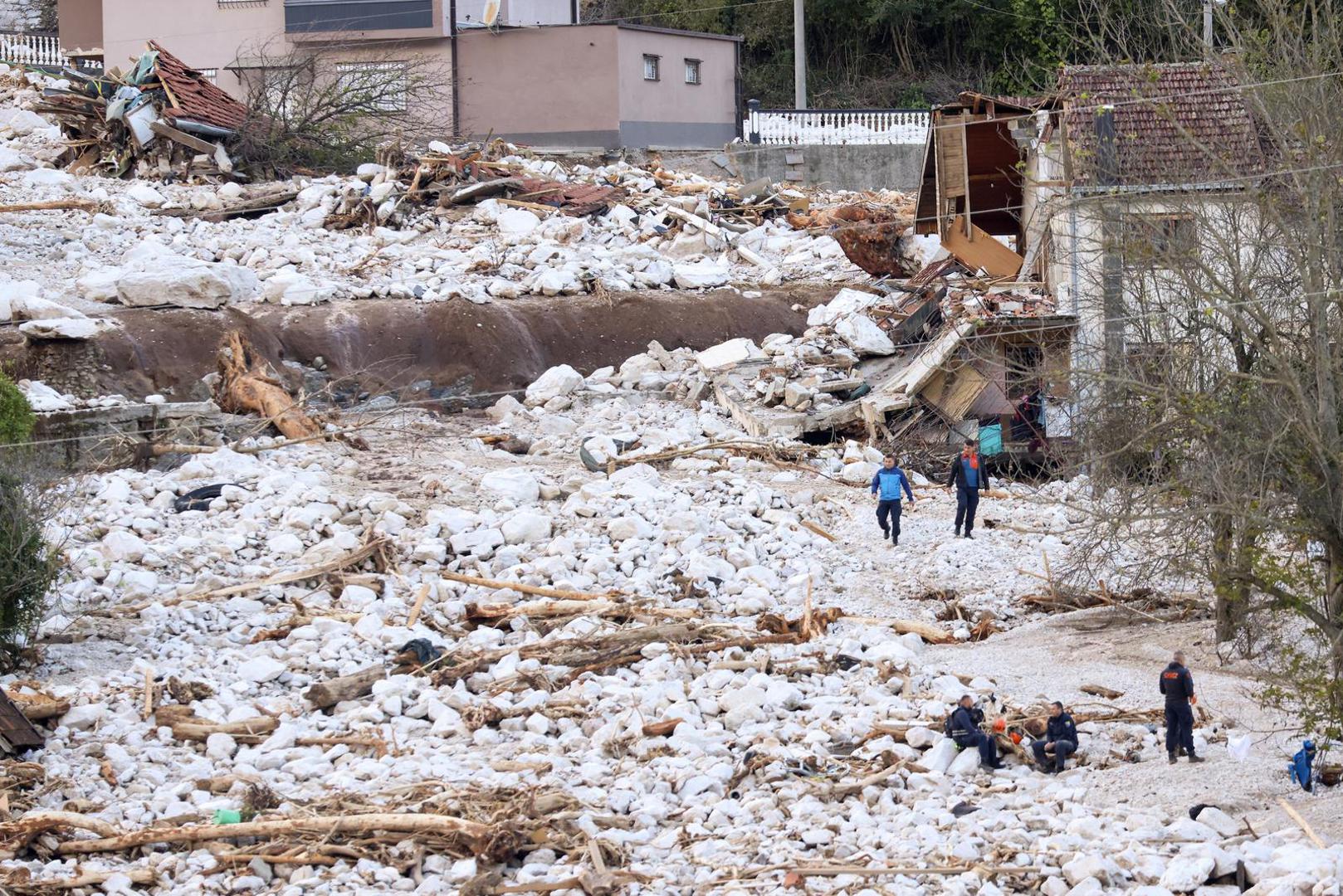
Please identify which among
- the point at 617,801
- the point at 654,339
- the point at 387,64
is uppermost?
the point at 387,64

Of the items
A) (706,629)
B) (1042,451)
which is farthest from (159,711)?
(1042,451)

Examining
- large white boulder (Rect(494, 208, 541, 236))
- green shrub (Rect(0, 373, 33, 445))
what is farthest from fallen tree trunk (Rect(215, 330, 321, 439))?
large white boulder (Rect(494, 208, 541, 236))

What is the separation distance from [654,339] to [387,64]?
11.4m

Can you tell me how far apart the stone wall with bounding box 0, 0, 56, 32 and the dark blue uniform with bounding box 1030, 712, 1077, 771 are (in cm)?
3555

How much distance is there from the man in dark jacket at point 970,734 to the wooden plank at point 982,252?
12776 millimetres

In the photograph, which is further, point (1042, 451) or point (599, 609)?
point (1042, 451)

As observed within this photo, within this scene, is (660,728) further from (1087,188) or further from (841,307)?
(841,307)

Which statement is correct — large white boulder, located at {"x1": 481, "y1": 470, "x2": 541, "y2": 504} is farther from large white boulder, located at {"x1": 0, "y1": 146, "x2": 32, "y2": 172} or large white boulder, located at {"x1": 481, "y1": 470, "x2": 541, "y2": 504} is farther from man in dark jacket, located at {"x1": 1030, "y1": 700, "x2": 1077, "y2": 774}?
large white boulder, located at {"x1": 0, "y1": 146, "x2": 32, "y2": 172}

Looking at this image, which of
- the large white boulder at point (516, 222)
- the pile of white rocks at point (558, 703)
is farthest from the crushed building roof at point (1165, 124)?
the large white boulder at point (516, 222)

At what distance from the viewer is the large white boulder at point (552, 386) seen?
64.2ft

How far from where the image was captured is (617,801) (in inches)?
324

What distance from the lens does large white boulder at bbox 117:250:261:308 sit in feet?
61.6

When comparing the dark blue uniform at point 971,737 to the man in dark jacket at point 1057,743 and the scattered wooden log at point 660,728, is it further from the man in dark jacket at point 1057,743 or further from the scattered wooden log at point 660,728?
the scattered wooden log at point 660,728

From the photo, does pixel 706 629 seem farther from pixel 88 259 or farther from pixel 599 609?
pixel 88 259
